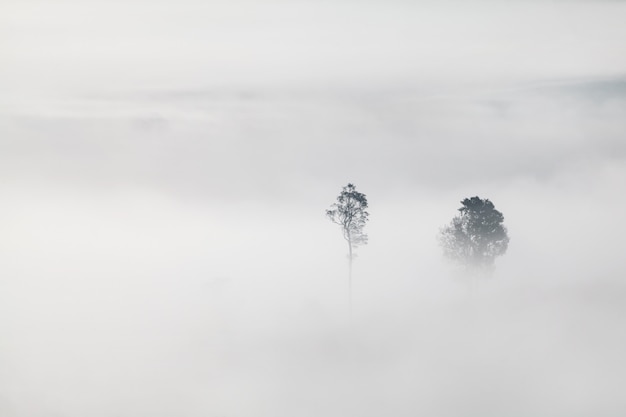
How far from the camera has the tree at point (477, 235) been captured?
3378 inches

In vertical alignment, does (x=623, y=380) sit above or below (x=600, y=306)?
below

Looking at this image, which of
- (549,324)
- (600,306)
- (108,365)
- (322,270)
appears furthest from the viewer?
(322,270)

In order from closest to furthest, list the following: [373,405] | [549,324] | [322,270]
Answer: [373,405]
[549,324]
[322,270]

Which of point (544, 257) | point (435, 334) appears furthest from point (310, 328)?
point (544, 257)

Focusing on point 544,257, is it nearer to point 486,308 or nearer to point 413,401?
point 486,308

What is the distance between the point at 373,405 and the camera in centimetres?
6334

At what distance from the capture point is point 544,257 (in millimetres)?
116688

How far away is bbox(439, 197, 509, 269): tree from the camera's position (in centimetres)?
8581

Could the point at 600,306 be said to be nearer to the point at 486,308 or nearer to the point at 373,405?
the point at 486,308

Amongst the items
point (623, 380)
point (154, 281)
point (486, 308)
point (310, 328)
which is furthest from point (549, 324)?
point (154, 281)

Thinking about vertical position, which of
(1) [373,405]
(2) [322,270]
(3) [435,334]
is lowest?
(1) [373,405]

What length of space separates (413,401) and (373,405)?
2.94 metres

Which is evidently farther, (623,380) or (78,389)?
(78,389)

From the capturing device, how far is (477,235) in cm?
8688
